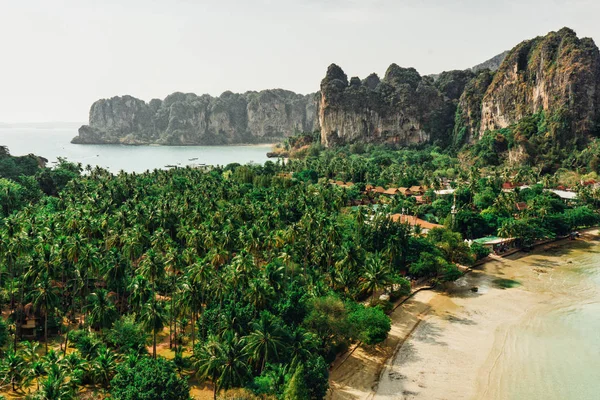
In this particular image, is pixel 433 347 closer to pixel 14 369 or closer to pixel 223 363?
pixel 223 363

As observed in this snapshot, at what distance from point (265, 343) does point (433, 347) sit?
20.1 metres

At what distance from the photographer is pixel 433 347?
47.2 meters

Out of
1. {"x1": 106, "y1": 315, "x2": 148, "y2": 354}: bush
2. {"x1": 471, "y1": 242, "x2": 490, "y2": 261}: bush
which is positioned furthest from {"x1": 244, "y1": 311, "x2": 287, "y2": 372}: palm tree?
{"x1": 471, "y1": 242, "x2": 490, "y2": 261}: bush

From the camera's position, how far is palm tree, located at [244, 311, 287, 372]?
3634cm

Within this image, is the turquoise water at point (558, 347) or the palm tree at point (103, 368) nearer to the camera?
the palm tree at point (103, 368)

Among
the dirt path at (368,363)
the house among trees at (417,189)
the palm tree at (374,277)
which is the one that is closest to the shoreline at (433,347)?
the dirt path at (368,363)

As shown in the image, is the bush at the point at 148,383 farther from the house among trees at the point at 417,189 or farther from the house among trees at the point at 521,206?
the house among trees at the point at 417,189

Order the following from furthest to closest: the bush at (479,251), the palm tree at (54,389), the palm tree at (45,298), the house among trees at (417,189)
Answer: the house among trees at (417,189), the bush at (479,251), the palm tree at (45,298), the palm tree at (54,389)

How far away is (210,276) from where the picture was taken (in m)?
45.5

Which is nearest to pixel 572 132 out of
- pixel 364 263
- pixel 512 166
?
pixel 512 166

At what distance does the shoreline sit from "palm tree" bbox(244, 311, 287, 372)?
6.19 meters

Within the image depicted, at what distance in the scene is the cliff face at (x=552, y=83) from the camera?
16138cm

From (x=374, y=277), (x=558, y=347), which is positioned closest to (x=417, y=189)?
(x=374, y=277)

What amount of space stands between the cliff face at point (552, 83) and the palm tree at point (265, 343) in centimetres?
15704
